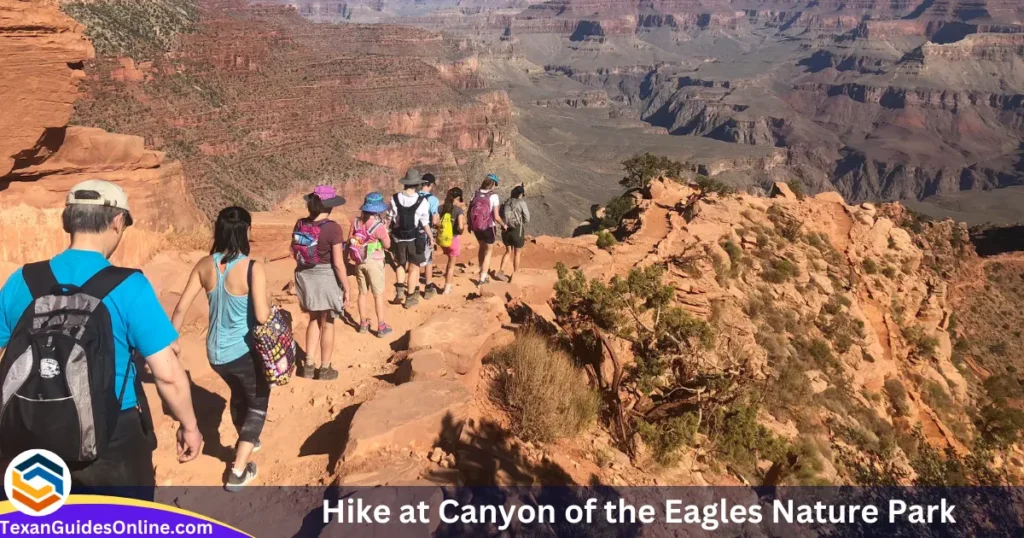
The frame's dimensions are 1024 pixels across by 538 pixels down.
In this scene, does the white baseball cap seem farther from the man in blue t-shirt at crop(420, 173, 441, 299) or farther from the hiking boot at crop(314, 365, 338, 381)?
the man in blue t-shirt at crop(420, 173, 441, 299)

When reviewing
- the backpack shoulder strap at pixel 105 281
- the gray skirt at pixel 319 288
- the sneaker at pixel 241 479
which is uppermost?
the backpack shoulder strap at pixel 105 281

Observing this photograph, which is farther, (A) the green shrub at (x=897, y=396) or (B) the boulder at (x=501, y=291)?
(A) the green shrub at (x=897, y=396)

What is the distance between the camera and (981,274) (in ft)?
58.7

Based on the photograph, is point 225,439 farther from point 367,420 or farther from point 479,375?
point 479,375

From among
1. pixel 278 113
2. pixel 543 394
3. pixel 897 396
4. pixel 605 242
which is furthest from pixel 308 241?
pixel 278 113

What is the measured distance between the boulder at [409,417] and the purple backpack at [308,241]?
1598mm

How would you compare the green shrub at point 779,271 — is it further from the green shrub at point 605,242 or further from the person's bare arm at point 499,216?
the person's bare arm at point 499,216

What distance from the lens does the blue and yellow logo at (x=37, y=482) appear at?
8.27 feet

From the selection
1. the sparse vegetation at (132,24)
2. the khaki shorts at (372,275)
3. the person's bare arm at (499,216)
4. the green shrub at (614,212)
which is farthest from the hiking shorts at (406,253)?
the sparse vegetation at (132,24)

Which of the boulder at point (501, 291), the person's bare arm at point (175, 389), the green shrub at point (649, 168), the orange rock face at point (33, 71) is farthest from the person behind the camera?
the green shrub at point (649, 168)

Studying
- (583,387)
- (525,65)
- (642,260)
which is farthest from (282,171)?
(525,65)

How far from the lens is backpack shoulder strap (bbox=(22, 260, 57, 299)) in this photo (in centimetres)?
258

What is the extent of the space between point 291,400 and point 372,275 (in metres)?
1.78

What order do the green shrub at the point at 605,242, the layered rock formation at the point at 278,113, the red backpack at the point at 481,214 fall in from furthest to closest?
the layered rock formation at the point at 278,113
the green shrub at the point at 605,242
the red backpack at the point at 481,214
